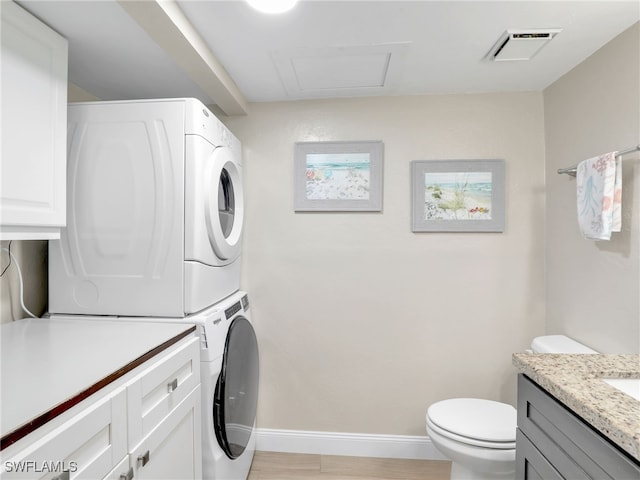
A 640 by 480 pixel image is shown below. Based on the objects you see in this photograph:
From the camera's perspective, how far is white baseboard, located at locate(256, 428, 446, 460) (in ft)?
7.27

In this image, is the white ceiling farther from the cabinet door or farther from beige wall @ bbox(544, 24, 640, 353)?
the cabinet door

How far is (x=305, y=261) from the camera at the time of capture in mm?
2289

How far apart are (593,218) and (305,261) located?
153cm

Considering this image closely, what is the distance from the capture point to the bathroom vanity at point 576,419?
789mm

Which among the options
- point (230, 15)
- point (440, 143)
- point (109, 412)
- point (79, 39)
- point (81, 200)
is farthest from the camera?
point (440, 143)

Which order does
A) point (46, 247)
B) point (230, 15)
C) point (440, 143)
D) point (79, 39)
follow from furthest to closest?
point (440, 143) < point (46, 247) < point (79, 39) < point (230, 15)

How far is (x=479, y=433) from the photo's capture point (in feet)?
5.23

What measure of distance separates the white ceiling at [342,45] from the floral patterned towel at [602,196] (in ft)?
1.94

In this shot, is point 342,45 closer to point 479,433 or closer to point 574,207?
point 574,207

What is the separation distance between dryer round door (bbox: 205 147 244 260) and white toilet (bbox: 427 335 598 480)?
1.39 m

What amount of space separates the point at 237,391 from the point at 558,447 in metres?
1.41

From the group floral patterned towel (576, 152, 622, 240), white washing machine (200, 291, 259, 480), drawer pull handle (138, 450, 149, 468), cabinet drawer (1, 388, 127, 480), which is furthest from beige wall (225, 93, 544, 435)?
cabinet drawer (1, 388, 127, 480)

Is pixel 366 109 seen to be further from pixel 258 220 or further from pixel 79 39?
pixel 79 39

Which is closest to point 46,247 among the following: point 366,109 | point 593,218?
point 366,109
